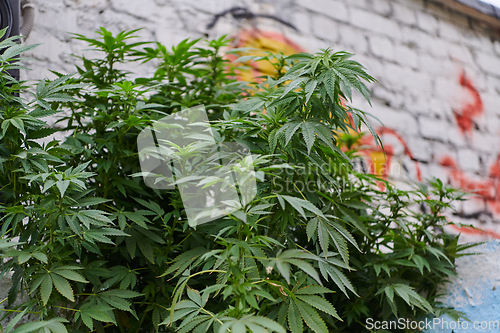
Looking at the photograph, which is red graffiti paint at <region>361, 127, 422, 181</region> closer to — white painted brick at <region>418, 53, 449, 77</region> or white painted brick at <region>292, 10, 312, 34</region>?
white painted brick at <region>418, 53, 449, 77</region>

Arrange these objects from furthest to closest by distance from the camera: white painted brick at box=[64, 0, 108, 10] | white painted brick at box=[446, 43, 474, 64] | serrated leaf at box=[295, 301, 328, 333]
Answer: white painted brick at box=[446, 43, 474, 64]
white painted brick at box=[64, 0, 108, 10]
serrated leaf at box=[295, 301, 328, 333]

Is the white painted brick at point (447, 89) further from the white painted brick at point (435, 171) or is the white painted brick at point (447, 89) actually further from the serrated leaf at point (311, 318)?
the serrated leaf at point (311, 318)

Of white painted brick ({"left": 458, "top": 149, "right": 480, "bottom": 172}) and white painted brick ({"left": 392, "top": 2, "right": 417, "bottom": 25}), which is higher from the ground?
white painted brick ({"left": 392, "top": 2, "right": 417, "bottom": 25})

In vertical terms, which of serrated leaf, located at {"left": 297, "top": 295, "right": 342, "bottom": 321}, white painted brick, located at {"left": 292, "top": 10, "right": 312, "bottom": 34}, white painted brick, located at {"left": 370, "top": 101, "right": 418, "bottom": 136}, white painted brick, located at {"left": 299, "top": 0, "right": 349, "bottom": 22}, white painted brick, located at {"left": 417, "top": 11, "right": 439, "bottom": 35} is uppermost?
white painted brick, located at {"left": 417, "top": 11, "right": 439, "bottom": 35}

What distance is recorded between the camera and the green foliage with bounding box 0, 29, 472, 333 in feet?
2.50

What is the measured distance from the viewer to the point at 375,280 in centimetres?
120

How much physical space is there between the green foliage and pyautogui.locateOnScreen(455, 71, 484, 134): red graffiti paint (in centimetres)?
153

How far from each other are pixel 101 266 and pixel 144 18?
129cm

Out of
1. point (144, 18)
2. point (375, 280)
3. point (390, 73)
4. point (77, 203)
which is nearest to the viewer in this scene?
point (77, 203)

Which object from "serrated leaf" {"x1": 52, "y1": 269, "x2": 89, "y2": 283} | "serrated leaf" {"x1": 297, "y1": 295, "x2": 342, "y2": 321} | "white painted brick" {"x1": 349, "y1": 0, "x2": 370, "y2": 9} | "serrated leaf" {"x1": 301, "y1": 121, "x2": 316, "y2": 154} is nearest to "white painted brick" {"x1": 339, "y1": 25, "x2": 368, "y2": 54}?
"white painted brick" {"x1": 349, "y1": 0, "x2": 370, "y2": 9}

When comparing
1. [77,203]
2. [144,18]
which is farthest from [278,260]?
[144,18]

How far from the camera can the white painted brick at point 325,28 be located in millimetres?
2164

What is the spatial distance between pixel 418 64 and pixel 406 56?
0.10 m

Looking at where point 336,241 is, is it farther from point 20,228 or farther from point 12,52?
point 12,52
